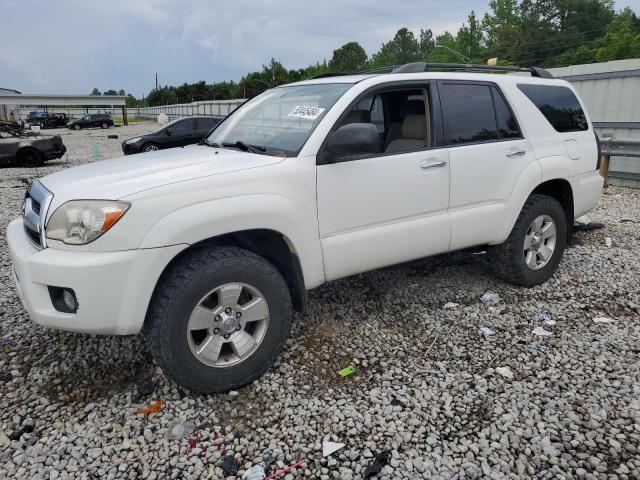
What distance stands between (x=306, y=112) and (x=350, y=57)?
9218cm

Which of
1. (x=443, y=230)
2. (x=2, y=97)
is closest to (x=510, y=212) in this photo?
(x=443, y=230)

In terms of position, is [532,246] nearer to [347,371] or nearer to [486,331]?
[486,331]

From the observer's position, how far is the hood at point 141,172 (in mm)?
2717

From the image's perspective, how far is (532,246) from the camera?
4.53m

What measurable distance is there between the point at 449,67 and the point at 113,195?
293 centimetres

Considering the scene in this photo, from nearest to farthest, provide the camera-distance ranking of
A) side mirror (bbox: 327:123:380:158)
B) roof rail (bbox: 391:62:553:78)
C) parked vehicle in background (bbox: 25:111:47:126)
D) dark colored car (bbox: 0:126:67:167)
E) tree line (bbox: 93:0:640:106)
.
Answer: side mirror (bbox: 327:123:380:158) < roof rail (bbox: 391:62:553:78) < dark colored car (bbox: 0:126:67:167) < parked vehicle in background (bbox: 25:111:47:126) < tree line (bbox: 93:0:640:106)

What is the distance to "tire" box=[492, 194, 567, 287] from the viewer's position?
4.35 m

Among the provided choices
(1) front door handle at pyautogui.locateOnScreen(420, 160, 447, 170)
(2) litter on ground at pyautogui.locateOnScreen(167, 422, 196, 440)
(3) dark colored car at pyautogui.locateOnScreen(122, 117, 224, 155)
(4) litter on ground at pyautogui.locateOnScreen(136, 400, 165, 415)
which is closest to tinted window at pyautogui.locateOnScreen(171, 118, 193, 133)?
(3) dark colored car at pyautogui.locateOnScreen(122, 117, 224, 155)

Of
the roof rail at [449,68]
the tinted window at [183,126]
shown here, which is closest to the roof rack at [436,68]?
the roof rail at [449,68]

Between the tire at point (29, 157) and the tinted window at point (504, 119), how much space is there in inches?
585

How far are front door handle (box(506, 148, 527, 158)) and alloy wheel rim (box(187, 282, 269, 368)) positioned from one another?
7.90 ft

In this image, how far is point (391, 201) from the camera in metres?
3.46

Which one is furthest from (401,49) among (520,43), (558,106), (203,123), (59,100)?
(558,106)

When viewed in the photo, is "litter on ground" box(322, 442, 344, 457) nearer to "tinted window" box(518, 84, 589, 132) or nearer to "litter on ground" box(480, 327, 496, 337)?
"litter on ground" box(480, 327, 496, 337)
